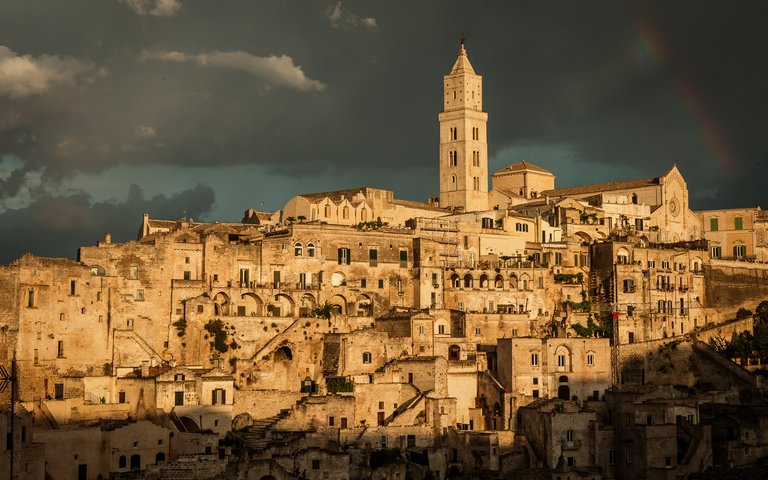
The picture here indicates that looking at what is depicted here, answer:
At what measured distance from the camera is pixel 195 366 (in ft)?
237

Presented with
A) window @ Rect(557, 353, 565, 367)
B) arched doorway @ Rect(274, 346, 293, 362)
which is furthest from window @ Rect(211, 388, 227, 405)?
window @ Rect(557, 353, 565, 367)

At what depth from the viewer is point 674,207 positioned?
9888 centimetres

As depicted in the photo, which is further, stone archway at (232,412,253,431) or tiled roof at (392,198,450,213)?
tiled roof at (392,198,450,213)

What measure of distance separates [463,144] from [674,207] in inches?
637

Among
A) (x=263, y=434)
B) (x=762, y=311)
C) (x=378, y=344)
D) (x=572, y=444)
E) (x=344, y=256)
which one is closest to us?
(x=263, y=434)

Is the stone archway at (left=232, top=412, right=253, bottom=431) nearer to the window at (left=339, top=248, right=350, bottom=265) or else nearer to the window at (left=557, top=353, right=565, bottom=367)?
the window at (left=339, top=248, right=350, bottom=265)

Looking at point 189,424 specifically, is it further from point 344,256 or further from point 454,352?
point 344,256

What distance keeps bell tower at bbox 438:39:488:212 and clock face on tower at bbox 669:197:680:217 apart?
13.5m

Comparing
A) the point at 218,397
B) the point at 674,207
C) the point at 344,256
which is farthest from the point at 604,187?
the point at 218,397

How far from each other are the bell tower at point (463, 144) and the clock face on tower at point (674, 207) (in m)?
13.5

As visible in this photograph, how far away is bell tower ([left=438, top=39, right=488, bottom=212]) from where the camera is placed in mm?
98750

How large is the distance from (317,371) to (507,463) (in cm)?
1282

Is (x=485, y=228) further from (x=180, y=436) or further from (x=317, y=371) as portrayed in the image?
(x=180, y=436)

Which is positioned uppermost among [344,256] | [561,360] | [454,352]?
[344,256]
